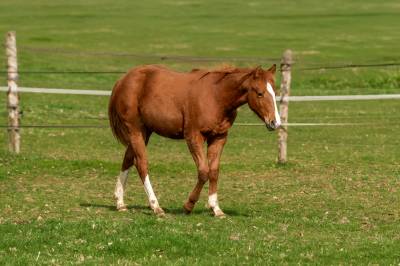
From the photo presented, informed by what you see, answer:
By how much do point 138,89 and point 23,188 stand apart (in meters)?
3.11

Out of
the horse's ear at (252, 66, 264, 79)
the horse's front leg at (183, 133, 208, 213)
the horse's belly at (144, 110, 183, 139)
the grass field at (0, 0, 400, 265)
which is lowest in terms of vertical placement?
the grass field at (0, 0, 400, 265)

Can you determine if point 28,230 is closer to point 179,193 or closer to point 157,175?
point 179,193

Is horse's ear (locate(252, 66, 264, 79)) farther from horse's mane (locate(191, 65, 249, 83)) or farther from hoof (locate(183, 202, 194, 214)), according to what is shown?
hoof (locate(183, 202, 194, 214))

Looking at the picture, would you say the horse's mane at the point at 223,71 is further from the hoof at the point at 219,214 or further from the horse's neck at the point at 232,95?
the hoof at the point at 219,214

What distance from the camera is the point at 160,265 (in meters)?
8.88

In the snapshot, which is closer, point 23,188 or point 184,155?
point 23,188

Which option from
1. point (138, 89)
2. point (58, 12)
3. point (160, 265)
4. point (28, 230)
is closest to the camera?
point (160, 265)

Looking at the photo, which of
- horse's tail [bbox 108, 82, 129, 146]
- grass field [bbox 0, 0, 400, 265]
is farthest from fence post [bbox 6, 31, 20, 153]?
horse's tail [bbox 108, 82, 129, 146]

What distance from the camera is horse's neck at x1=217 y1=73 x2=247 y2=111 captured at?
38.5 feet

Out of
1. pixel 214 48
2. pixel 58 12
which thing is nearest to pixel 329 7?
pixel 58 12

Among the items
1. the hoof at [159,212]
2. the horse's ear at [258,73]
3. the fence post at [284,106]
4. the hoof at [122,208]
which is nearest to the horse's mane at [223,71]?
the horse's ear at [258,73]

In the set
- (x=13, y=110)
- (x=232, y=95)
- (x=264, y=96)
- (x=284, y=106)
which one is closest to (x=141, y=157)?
(x=232, y=95)

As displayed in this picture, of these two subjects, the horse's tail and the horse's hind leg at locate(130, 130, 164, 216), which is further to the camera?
the horse's tail

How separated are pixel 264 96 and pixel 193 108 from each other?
0.98 metres
